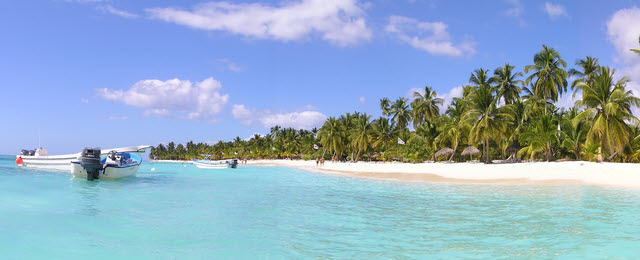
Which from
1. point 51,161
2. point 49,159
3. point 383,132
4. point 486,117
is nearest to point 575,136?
point 486,117

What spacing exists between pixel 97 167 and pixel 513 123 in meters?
39.7

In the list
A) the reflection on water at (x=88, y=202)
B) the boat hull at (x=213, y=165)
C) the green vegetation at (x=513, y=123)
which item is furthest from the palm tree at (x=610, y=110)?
the boat hull at (x=213, y=165)

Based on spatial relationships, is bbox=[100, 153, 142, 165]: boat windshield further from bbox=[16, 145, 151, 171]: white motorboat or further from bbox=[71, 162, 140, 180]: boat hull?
bbox=[71, 162, 140, 180]: boat hull

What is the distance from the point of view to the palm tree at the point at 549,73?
4419cm

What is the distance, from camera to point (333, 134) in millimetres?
67562

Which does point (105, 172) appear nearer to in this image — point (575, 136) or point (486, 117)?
point (486, 117)

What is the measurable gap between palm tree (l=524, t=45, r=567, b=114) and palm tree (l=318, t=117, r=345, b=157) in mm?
30934

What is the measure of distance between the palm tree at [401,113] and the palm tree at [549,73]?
890 inches

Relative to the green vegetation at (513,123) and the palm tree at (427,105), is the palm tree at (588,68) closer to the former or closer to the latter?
the green vegetation at (513,123)

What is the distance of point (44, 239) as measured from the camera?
29.2 feet

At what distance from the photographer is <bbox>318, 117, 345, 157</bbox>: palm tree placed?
6744 centimetres

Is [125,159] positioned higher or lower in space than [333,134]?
lower

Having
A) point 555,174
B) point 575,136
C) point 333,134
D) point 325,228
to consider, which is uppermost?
point 333,134

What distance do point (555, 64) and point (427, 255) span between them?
45.6 m
